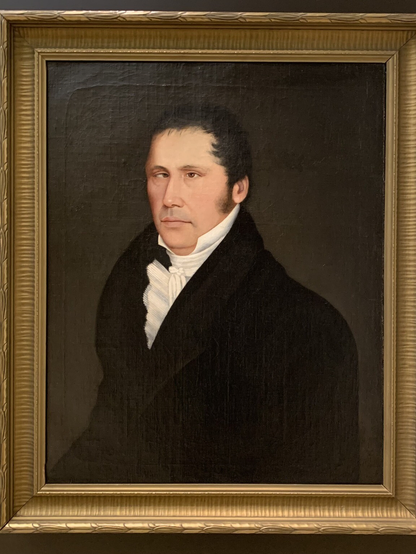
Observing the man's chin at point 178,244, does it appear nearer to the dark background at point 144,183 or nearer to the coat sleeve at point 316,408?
the dark background at point 144,183

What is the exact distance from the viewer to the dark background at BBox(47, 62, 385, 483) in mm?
1038

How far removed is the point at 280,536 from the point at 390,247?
0.65 m

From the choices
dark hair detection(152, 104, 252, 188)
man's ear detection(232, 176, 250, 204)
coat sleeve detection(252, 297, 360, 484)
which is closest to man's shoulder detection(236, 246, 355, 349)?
coat sleeve detection(252, 297, 360, 484)

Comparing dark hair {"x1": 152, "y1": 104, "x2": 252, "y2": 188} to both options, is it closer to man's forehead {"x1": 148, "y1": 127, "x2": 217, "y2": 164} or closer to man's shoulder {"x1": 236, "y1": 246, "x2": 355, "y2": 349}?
man's forehead {"x1": 148, "y1": 127, "x2": 217, "y2": 164}

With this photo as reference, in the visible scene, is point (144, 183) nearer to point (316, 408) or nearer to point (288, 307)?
point (288, 307)

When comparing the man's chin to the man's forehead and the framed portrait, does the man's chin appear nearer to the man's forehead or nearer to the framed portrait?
the framed portrait

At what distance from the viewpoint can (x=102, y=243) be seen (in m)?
1.04

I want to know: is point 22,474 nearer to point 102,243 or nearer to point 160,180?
point 102,243

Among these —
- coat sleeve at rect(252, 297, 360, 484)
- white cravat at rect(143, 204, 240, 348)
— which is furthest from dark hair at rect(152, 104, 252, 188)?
coat sleeve at rect(252, 297, 360, 484)

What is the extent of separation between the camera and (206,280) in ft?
3.44

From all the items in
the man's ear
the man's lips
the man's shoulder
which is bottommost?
the man's shoulder

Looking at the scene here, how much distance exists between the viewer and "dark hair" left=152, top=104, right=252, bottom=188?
1.04 metres

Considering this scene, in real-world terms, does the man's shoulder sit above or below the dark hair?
below

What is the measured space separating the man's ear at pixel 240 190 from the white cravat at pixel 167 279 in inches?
0.6
